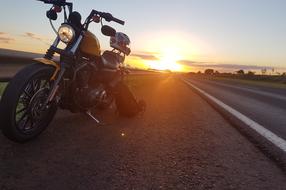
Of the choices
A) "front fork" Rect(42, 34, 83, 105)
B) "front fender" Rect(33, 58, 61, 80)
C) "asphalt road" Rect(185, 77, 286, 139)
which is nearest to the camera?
"front fender" Rect(33, 58, 61, 80)

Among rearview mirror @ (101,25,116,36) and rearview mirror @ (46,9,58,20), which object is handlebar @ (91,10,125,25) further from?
→ rearview mirror @ (46,9,58,20)

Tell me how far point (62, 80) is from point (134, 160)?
147 cm

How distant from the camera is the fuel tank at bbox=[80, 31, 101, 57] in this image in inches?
204

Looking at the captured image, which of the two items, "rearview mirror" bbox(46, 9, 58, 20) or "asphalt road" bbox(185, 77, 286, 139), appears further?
"asphalt road" bbox(185, 77, 286, 139)

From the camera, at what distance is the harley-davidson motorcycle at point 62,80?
412 centimetres

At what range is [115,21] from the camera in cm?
579

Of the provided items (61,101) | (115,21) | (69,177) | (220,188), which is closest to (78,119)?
(61,101)

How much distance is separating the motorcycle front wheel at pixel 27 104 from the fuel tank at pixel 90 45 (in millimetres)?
768

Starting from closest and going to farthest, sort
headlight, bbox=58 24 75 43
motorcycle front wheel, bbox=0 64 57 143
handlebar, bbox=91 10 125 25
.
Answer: motorcycle front wheel, bbox=0 64 57 143, headlight, bbox=58 24 75 43, handlebar, bbox=91 10 125 25

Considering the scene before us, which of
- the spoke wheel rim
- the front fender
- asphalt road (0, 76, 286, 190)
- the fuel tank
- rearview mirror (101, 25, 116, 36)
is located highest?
rearview mirror (101, 25, 116, 36)

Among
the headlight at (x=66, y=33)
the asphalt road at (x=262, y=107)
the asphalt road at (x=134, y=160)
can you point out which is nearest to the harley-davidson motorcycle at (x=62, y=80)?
the headlight at (x=66, y=33)

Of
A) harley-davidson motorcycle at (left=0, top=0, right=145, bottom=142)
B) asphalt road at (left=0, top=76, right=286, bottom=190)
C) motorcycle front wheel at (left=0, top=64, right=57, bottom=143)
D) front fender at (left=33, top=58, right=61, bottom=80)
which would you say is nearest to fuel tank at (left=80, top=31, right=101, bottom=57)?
harley-davidson motorcycle at (left=0, top=0, right=145, bottom=142)

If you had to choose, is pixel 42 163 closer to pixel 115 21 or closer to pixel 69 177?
pixel 69 177

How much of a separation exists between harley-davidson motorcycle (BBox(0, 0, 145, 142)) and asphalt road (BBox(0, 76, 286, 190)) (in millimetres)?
247
